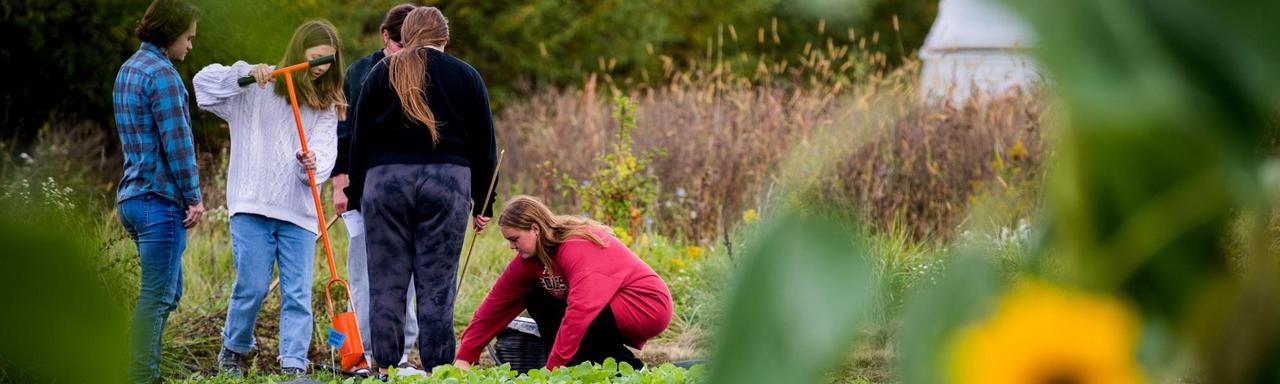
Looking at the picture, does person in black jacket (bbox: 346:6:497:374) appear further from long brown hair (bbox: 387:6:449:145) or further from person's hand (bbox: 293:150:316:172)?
person's hand (bbox: 293:150:316:172)

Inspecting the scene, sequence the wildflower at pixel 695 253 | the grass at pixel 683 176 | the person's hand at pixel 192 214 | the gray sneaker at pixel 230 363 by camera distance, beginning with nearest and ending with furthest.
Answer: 1. the person's hand at pixel 192 214
2. the gray sneaker at pixel 230 363
3. the grass at pixel 683 176
4. the wildflower at pixel 695 253

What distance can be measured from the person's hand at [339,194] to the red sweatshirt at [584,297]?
75 cm

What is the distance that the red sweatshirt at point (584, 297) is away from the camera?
17.6ft

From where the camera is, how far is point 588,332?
5.58 metres

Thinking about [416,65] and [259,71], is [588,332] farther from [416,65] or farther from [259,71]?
[259,71]

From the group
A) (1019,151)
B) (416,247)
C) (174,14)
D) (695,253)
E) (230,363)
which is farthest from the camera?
(695,253)

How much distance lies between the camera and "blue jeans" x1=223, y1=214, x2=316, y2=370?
5.39m

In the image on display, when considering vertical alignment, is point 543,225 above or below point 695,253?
above

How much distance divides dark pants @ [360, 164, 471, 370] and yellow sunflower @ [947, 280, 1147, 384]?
16.1 feet

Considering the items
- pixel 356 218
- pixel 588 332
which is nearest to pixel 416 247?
pixel 356 218

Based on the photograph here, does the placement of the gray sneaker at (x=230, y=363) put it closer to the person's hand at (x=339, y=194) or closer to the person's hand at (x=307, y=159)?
the person's hand at (x=339, y=194)

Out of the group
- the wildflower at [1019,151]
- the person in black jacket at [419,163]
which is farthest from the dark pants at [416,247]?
the wildflower at [1019,151]

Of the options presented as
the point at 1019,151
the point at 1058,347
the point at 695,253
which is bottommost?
the point at 695,253

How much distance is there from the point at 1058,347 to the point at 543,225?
205 inches
